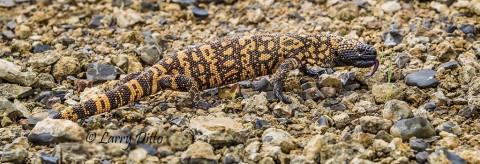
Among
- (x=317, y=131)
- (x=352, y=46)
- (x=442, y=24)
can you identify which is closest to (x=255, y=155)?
(x=317, y=131)

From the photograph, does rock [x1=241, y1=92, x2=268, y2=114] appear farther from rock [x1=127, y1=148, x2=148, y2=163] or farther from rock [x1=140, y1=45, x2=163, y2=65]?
rock [x1=140, y1=45, x2=163, y2=65]

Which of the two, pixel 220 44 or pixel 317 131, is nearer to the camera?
pixel 317 131

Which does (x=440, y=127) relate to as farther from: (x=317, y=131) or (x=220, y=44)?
(x=220, y=44)

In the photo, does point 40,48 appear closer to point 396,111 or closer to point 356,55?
point 356,55

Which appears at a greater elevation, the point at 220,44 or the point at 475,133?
the point at 220,44

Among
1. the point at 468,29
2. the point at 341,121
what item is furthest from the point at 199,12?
the point at 341,121
